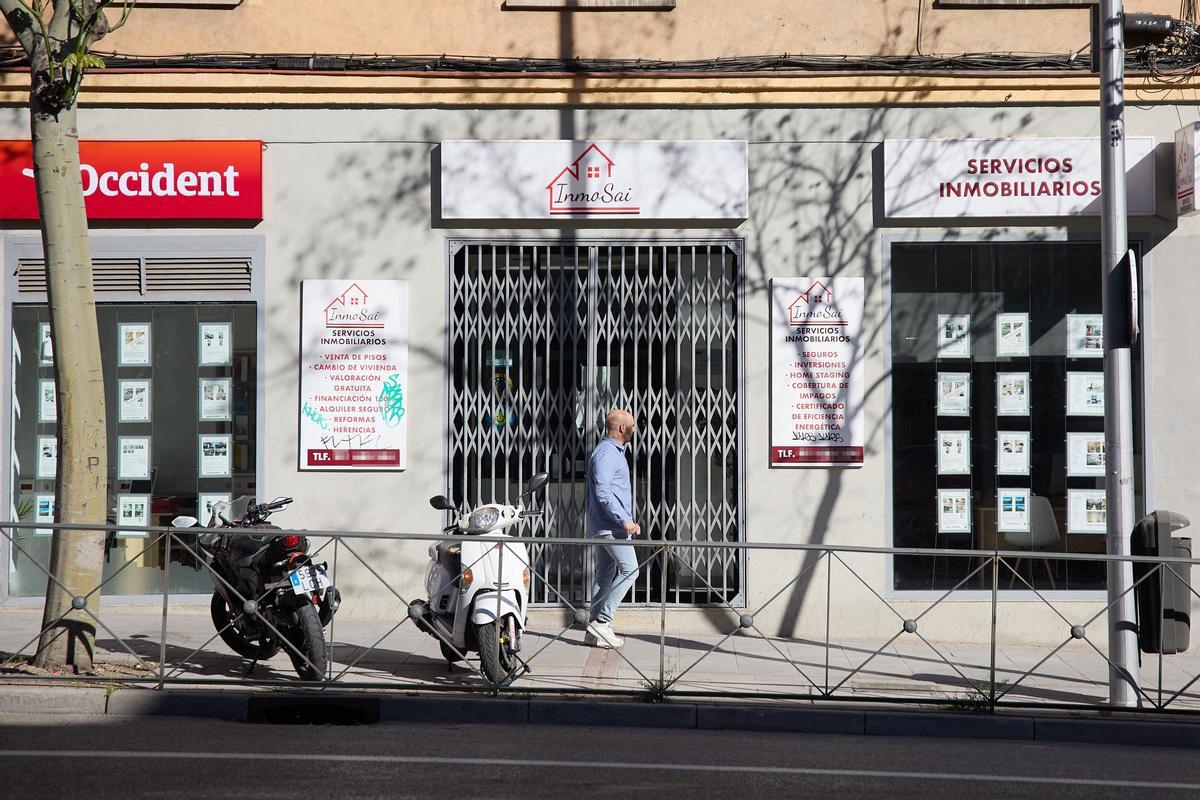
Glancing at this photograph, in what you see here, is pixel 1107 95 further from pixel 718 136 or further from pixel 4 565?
pixel 4 565

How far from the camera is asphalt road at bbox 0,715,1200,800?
528 centimetres

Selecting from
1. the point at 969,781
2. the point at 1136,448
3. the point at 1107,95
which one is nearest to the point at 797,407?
the point at 1136,448

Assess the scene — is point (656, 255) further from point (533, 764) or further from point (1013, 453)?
point (533, 764)

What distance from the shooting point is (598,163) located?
10031 mm

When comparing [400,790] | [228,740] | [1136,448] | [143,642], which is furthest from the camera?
[1136,448]

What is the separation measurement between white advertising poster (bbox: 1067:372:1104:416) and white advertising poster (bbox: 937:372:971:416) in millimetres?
857

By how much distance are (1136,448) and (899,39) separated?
398 cm

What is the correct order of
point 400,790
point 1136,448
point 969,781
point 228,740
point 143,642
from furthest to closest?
1. point 1136,448
2. point 143,642
3. point 228,740
4. point 969,781
5. point 400,790

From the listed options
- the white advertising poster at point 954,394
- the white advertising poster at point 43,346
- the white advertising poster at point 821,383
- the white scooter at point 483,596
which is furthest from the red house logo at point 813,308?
the white advertising poster at point 43,346

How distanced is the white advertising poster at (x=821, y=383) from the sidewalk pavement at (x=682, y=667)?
1.68 metres

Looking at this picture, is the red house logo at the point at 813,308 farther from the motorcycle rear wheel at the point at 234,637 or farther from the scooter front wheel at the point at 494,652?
the motorcycle rear wheel at the point at 234,637

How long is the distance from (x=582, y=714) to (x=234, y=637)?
247 cm

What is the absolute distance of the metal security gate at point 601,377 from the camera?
398 inches

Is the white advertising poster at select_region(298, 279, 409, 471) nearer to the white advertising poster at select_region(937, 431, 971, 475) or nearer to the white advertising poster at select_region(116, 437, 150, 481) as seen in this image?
the white advertising poster at select_region(116, 437, 150, 481)
